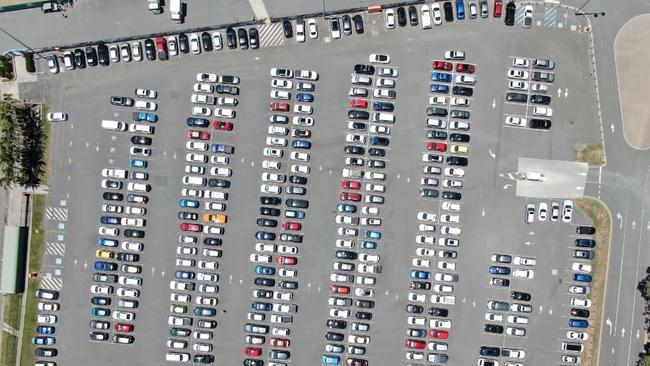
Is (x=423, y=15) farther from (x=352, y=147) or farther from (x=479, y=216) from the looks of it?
(x=479, y=216)

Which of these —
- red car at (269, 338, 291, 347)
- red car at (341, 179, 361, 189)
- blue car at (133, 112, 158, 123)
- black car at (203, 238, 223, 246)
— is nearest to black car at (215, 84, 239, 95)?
blue car at (133, 112, 158, 123)

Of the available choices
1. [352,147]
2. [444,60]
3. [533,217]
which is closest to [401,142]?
[352,147]

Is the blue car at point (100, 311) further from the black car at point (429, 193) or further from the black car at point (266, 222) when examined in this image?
the black car at point (429, 193)

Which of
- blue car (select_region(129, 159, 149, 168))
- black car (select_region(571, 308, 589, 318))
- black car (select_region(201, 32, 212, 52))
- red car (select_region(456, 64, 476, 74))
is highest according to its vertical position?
black car (select_region(201, 32, 212, 52))

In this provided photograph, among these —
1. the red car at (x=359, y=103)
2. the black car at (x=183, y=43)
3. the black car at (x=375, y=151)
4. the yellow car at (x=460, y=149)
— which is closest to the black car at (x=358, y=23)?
the red car at (x=359, y=103)

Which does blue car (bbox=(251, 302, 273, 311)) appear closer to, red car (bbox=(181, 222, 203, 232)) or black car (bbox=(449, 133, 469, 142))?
red car (bbox=(181, 222, 203, 232))

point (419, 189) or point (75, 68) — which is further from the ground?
point (75, 68)
